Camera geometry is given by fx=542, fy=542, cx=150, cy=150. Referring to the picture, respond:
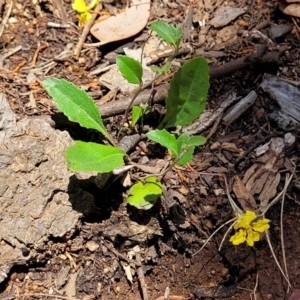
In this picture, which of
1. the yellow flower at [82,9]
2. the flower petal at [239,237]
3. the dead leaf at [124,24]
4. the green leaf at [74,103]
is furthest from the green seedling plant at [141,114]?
the yellow flower at [82,9]

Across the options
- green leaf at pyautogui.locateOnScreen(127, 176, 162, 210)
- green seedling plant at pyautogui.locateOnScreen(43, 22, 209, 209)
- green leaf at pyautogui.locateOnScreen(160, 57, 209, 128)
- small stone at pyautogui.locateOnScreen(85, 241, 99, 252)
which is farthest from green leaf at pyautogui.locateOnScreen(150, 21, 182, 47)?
small stone at pyautogui.locateOnScreen(85, 241, 99, 252)

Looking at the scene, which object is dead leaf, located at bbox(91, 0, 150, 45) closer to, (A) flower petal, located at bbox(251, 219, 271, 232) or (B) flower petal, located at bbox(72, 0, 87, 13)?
(B) flower petal, located at bbox(72, 0, 87, 13)

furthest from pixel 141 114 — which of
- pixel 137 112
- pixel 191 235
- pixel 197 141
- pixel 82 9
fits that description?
pixel 82 9

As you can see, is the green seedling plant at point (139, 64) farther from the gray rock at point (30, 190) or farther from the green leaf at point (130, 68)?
the gray rock at point (30, 190)

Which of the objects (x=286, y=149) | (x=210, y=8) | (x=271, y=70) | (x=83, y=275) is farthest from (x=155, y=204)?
(x=210, y=8)

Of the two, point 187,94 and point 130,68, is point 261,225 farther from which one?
point 130,68

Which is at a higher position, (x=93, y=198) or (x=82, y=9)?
(x=82, y=9)
